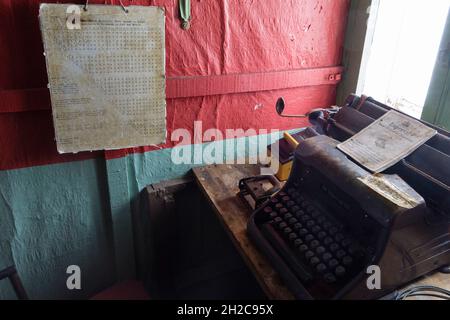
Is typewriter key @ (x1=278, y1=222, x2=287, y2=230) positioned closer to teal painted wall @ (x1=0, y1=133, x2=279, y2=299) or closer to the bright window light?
teal painted wall @ (x1=0, y1=133, x2=279, y2=299)

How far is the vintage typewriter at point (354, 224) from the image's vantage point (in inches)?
33.5

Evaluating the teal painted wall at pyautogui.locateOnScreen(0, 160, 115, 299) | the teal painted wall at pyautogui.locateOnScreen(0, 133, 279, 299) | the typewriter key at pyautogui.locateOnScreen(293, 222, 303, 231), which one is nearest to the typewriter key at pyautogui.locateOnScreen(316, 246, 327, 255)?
the typewriter key at pyautogui.locateOnScreen(293, 222, 303, 231)

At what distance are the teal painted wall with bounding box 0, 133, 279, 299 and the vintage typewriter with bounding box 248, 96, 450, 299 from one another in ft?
2.06

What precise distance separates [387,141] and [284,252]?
465 mm

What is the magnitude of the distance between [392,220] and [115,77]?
1031 millimetres

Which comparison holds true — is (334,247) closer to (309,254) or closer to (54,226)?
(309,254)

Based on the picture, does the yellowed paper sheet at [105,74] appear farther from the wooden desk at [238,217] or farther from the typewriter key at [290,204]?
the typewriter key at [290,204]

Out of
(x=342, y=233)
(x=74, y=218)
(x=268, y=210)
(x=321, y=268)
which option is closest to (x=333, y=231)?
(x=342, y=233)

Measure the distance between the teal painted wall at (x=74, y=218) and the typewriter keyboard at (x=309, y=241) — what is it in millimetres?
595

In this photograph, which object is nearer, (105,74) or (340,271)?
(340,271)

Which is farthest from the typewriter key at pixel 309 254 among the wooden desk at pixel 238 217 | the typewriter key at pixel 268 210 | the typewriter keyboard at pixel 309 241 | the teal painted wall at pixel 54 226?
the teal painted wall at pixel 54 226

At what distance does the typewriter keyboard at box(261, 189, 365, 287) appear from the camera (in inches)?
35.7

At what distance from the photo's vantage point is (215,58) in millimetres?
1438
